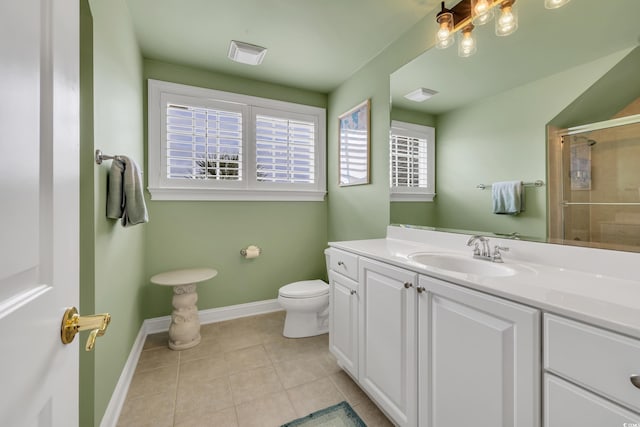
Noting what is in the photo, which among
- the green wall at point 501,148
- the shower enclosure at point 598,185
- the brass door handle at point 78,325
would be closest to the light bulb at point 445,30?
the green wall at point 501,148

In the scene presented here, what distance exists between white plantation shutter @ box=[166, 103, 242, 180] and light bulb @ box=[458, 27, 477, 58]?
6.55ft

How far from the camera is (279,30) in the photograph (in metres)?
2.02

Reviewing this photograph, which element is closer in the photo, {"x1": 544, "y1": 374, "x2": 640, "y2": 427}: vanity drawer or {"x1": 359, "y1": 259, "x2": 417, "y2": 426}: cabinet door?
{"x1": 544, "y1": 374, "x2": 640, "y2": 427}: vanity drawer

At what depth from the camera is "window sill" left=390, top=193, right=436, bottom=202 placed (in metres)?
1.90

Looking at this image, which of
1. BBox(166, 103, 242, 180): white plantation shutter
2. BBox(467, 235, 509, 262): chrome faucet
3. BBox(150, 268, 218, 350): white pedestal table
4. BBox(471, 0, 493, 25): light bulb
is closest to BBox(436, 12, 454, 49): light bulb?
BBox(471, 0, 493, 25): light bulb

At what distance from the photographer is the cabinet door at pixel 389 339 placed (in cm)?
122

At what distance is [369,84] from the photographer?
241cm

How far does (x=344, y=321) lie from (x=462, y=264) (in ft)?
2.59

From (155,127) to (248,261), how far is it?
1.51 m

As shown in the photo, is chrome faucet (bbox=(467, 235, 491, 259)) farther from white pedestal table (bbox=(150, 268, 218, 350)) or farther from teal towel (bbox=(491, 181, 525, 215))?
white pedestal table (bbox=(150, 268, 218, 350))

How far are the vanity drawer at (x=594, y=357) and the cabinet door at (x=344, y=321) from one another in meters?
0.97

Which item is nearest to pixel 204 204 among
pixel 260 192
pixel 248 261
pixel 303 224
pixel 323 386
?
pixel 260 192

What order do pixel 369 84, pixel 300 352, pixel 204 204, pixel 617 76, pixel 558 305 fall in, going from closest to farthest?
pixel 558 305 < pixel 617 76 < pixel 300 352 < pixel 369 84 < pixel 204 204

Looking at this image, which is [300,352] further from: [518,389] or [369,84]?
[369,84]
